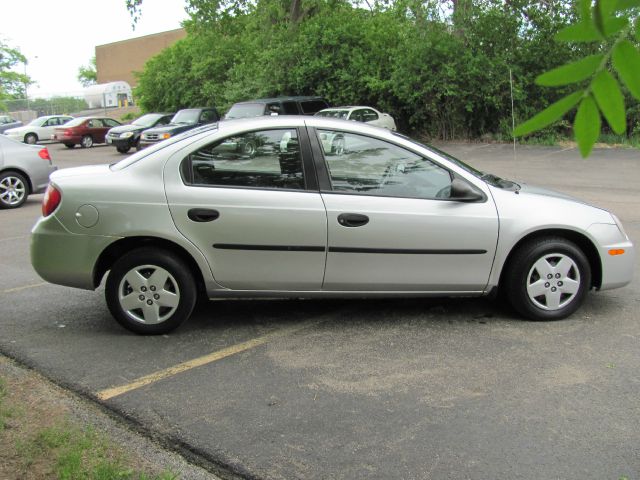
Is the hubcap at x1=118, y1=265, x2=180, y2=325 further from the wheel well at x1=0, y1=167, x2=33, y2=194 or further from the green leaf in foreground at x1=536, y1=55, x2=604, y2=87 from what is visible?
the wheel well at x1=0, y1=167, x2=33, y2=194

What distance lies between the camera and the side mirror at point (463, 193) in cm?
480

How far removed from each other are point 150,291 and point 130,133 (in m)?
22.4

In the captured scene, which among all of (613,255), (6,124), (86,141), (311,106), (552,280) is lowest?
(552,280)

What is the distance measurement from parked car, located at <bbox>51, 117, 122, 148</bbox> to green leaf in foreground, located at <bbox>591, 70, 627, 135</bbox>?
3156 cm

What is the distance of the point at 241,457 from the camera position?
3254mm

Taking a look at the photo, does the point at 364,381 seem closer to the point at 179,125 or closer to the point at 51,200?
the point at 51,200

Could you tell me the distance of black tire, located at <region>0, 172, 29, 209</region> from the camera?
11.3 metres

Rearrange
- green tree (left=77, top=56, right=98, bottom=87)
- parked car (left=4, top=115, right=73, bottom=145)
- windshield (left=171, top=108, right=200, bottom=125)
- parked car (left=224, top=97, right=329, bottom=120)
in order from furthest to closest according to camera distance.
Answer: green tree (left=77, top=56, right=98, bottom=87) → parked car (left=4, top=115, right=73, bottom=145) → windshield (left=171, top=108, right=200, bottom=125) → parked car (left=224, top=97, right=329, bottom=120)

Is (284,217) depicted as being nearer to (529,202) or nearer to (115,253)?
(115,253)

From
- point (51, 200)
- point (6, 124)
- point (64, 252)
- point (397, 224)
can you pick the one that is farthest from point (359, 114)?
point (6, 124)

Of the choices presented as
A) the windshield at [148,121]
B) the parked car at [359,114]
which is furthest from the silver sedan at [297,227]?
the windshield at [148,121]

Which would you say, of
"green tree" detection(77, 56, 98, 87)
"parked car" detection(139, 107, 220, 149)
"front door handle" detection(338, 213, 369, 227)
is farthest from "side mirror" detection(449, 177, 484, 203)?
"green tree" detection(77, 56, 98, 87)

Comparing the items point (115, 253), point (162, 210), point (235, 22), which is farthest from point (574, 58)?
point (235, 22)

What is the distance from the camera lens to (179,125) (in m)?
23.1
